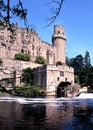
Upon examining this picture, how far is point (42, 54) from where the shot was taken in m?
94.8

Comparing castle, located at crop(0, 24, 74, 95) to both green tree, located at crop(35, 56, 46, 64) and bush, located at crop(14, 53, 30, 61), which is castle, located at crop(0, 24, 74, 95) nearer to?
bush, located at crop(14, 53, 30, 61)

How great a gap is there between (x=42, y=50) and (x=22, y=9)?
8695cm

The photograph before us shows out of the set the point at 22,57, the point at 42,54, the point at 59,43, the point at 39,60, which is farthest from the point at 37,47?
the point at 22,57

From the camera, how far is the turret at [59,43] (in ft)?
321

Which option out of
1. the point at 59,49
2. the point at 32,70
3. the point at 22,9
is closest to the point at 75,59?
the point at 59,49

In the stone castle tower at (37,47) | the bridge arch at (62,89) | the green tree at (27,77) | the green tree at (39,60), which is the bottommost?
the bridge arch at (62,89)

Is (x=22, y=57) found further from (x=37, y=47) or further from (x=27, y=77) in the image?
(x=27, y=77)

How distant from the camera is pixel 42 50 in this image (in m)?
95.1

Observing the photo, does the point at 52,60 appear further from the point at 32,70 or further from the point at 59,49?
the point at 32,70

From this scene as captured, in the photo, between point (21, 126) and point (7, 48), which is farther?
point (7, 48)

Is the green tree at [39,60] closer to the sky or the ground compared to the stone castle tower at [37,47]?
closer to the ground

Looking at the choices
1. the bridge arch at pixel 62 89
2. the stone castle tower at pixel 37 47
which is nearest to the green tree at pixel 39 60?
the stone castle tower at pixel 37 47

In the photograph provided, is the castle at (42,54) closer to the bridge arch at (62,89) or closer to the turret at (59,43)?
the turret at (59,43)

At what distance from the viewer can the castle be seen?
207ft
